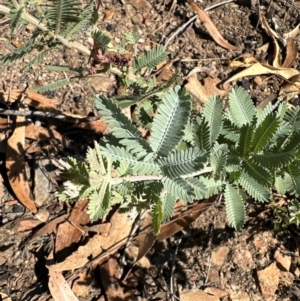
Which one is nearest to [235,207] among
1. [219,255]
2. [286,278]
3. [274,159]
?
[274,159]

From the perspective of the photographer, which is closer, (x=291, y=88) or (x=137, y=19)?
(x=291, y=88)

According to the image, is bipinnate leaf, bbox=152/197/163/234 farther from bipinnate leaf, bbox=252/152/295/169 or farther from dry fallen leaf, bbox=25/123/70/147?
dry fallen leaf, bbox=25/123/70/147

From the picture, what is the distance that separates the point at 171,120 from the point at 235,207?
0.79 meters

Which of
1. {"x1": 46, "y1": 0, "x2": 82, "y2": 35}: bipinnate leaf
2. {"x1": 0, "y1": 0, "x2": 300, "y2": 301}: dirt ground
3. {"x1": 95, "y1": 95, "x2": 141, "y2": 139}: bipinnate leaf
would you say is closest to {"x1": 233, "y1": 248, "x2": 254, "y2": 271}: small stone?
{"x1": 0, "y1": 0, "x2": 300, "y2": 301}: dirt ground

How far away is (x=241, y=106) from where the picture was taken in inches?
89.3

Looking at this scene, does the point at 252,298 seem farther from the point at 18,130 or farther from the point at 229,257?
the point at 18,130

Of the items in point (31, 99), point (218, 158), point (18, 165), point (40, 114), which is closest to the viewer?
point (218, 158)

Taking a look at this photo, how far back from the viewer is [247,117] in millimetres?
2270

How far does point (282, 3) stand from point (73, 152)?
1784 mm

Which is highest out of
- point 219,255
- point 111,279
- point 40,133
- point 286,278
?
point 40,133

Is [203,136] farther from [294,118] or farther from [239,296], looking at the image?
[239,296]

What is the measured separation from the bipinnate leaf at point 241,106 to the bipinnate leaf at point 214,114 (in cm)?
20

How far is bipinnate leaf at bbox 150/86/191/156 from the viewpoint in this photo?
1.56 metres

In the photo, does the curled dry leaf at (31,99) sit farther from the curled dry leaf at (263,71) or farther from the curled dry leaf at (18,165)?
the curled dry leaf at (263,71)
